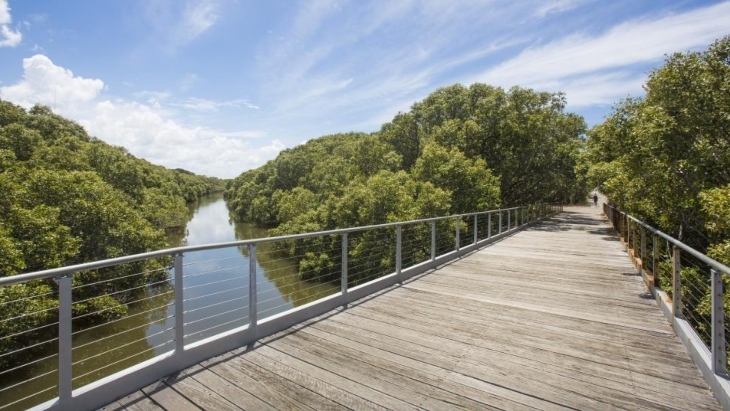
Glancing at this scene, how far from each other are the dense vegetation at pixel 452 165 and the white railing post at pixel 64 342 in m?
13.5

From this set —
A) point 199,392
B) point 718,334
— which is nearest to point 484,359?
point 718,334

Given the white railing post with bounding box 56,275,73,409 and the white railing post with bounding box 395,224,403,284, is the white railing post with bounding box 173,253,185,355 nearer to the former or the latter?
the white railing post with bounding box 56,275,73,409

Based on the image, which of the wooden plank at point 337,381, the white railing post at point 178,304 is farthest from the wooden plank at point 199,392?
the wooden plank at point 337,381

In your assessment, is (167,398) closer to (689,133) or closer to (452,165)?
(689,133)

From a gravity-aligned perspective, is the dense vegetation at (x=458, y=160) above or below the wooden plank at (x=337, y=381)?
above

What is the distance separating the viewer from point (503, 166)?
79.3 ft

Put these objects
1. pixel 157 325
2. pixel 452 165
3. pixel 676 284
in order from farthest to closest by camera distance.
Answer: pixel 452 165, pixel 157 325, pixel 676 284

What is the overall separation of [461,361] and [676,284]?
8.62ft

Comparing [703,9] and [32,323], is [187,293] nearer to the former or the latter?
[32,323]

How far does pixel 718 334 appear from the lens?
2.92 metres

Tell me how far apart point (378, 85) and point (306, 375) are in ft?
71.3

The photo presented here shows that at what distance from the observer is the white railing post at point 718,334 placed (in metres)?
2.88

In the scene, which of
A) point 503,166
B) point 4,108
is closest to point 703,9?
point 503,166

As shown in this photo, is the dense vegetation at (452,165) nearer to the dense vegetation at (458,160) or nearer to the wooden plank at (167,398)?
the dense vegetation at (458,160)
